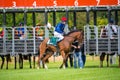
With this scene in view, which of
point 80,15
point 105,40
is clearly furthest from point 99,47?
point 80,15

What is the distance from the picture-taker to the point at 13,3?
3011 cm

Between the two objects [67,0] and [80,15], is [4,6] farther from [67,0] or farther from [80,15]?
[80,15]

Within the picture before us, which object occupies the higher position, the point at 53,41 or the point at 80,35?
the point at 80,35

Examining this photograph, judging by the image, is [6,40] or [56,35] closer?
[56,35]

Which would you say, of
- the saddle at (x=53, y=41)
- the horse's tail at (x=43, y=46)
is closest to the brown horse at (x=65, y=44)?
the horse's tail at (x=43, y=46)

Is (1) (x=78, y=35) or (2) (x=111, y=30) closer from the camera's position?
(1) (x=78, y=35)

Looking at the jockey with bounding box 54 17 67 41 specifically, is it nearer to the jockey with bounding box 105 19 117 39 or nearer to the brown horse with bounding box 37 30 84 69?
the brown horse with bounding box 37 30 84 69

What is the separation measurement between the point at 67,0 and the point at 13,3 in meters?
2.61

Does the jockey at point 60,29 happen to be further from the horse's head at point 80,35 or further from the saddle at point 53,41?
the horse's head at point 80,35

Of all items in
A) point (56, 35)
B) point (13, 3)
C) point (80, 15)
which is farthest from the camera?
point (80, 15)

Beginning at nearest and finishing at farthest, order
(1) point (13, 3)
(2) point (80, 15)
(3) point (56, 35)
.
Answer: (3) point (56, 35) → (1) point (13, 3) → (2) point (80, 15)

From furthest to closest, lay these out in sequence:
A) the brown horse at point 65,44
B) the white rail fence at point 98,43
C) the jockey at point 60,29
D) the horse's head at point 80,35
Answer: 1. the white rail fence at point 98,43
2. the horse's head at point 80,35
3. the brown horse at point 65,44
4. the jockey at point 60,29

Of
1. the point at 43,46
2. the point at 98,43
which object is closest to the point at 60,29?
the point at 43,46

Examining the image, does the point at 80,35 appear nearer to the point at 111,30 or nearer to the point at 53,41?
the point at 53,41
